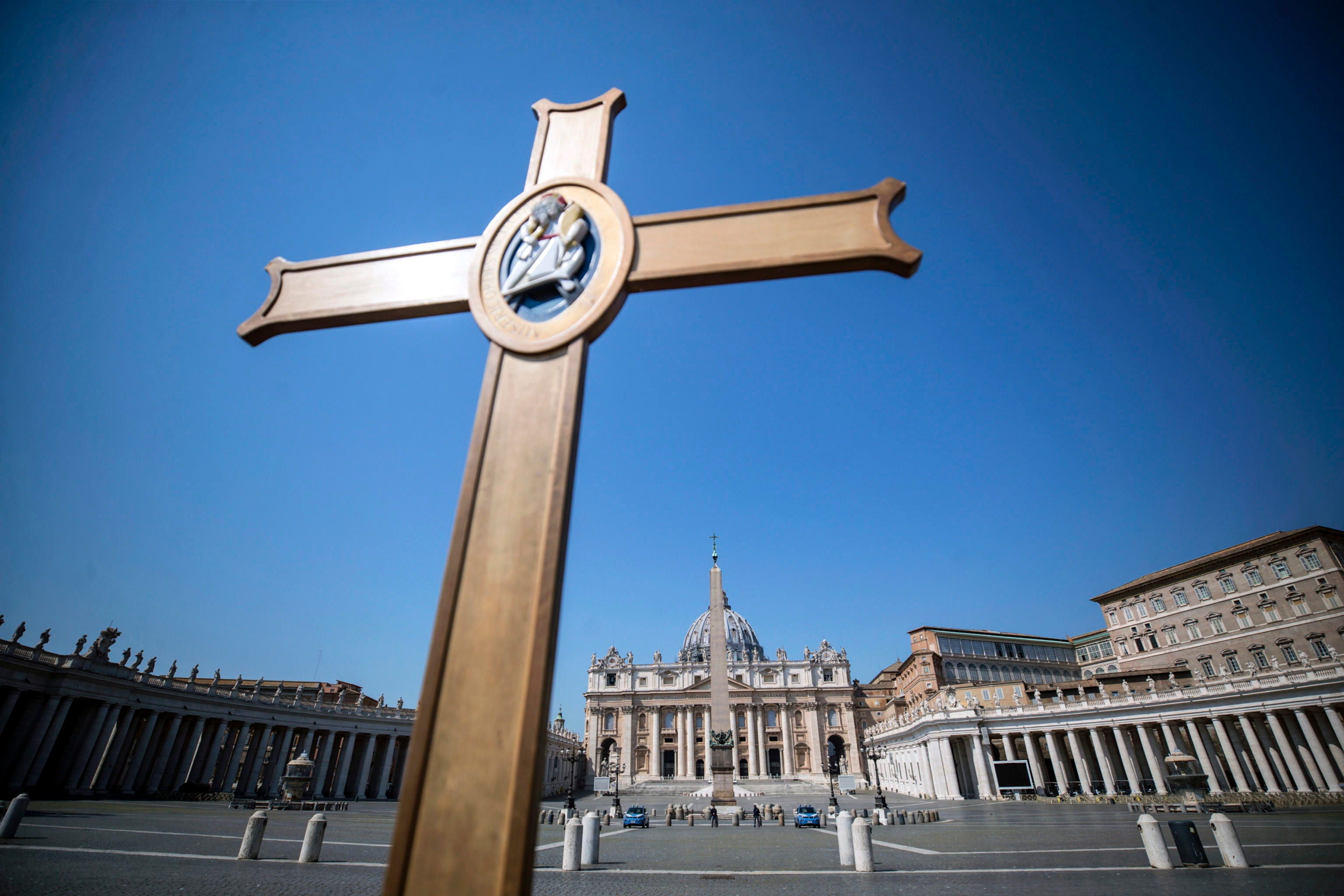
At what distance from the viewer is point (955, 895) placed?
29.5 ft

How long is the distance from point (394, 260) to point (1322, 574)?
6091cm

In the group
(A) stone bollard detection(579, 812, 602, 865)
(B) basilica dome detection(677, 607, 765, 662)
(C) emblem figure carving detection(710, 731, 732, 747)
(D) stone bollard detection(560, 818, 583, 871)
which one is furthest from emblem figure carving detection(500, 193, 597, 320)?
(B) basilica dome detection(677, 607, 765, 662)

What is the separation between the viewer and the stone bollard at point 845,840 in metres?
12.7

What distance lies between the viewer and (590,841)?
518 inches

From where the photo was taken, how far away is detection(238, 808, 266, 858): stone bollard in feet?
40.0

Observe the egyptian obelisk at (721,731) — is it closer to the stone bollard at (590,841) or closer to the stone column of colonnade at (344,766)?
the stone bollard at (590,841)

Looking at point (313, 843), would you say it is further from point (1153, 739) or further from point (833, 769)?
point (833, 769)

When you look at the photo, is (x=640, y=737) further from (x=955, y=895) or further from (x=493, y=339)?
(x=493, y=339)

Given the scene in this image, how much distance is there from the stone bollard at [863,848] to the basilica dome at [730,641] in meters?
91.8

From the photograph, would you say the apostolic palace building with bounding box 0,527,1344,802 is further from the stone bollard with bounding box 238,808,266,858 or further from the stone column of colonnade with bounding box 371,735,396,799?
the stone bollard with bounding box 238,808,266,858

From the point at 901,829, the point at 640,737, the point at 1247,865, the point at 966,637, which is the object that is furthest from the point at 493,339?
the point at 640,737

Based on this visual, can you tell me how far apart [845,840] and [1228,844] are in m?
6.97

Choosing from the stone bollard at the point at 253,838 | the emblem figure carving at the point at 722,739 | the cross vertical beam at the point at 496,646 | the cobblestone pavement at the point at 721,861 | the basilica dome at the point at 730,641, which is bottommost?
the cobblestone pavement at the point at 721,861

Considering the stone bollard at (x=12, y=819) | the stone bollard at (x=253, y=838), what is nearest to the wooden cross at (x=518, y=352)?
the stone bollard at (x=253, y=838)
